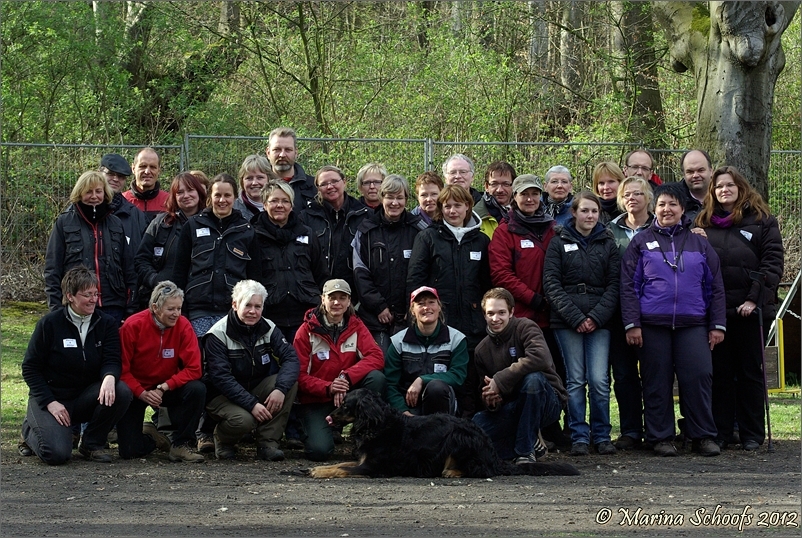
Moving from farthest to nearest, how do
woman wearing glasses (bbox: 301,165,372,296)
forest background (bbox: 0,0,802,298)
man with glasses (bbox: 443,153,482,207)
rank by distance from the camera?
1. forest background (bbox: 0,0,802,298)
2. man with glasses (bbox: 443,153,482,207)
3. woman wearing glasses (bbox: 301,165,372,296)

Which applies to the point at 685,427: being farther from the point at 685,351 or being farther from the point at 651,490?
the point at 651,490

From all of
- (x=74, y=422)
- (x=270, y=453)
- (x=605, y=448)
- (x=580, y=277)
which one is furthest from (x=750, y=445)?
(x=74, y=422)

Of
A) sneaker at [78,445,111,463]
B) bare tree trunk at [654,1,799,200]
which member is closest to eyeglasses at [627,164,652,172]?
bare tree trunk at [654,1,799,200]

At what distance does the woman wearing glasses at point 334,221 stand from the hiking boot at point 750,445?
3.44 m

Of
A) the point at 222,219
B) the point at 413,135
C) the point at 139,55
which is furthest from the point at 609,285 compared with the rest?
the point at 139,55

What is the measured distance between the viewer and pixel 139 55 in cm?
1827

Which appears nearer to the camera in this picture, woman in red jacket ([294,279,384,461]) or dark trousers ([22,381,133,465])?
dark trousers ([22,381,133,465])

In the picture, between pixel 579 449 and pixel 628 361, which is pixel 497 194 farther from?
pixel 579 449

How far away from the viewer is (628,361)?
27.1 ft

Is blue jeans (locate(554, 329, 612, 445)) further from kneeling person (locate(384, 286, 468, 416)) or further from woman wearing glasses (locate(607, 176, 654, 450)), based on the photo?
kneeling person (locate(384, 286, 468, 416))

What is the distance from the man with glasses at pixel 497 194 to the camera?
8812 millimetres

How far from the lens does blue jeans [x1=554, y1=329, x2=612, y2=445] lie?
8047mm

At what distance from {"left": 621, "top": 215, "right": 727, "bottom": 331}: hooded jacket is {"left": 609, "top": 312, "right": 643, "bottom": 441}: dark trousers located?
0.24 metres

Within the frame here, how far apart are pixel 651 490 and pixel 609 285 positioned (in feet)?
6.84
